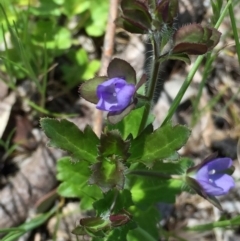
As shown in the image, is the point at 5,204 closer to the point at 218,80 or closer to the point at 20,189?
the point at 20,189

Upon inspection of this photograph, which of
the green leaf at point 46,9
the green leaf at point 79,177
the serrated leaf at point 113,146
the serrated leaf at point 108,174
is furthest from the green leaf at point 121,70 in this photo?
the green leaf at point 46,9

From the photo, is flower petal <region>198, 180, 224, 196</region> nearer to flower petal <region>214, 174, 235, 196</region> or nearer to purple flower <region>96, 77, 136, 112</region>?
flower petal <region>214, 174, 235, 196</region>

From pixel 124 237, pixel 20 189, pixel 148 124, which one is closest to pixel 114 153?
pixel 148 124

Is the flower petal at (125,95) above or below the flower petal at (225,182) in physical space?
above

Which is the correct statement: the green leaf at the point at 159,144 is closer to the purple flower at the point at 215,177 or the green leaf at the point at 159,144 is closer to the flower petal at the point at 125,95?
the purple flower at the point at 215,177

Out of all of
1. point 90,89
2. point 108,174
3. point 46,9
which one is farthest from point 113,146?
point 46,9

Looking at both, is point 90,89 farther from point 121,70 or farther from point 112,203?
point 112,203
